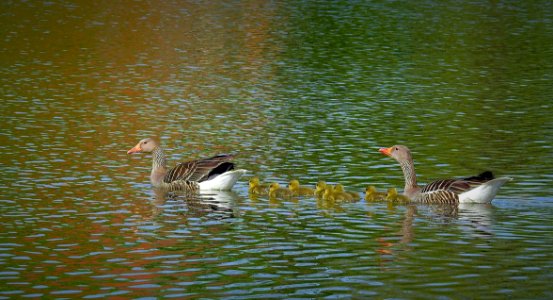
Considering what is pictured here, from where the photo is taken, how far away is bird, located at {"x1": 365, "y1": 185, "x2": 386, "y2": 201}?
26.5m

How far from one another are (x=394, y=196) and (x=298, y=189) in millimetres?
2110

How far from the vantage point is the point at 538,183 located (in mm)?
28078

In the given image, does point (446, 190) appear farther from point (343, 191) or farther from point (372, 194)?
point (343, 191)

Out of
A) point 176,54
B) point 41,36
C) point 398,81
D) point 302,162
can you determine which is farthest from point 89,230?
point 41,36

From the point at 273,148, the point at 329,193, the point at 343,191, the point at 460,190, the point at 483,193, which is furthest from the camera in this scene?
the point at 273,148

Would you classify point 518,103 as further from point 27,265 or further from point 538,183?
point 27,265

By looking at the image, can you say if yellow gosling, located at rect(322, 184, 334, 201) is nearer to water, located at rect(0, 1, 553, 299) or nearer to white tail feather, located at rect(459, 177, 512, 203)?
water, located at rect(0, 1, 553, 299)

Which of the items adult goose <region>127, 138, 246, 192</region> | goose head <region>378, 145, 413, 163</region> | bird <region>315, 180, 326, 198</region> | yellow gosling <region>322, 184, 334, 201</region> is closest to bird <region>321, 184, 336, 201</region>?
yellow gosling <region>322, 184, 334, 201</region>

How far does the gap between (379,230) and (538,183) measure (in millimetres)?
6074

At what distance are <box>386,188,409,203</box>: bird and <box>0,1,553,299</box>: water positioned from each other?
28 centimetres

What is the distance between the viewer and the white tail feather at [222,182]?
28.0m

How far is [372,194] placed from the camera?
2652 centimetres

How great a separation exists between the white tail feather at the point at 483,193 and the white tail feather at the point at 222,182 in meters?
5.08

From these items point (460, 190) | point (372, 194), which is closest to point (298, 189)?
point (372, 194)
